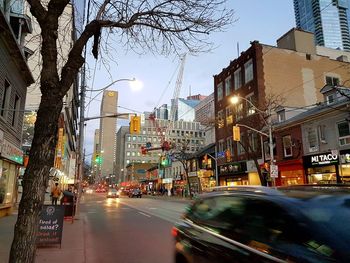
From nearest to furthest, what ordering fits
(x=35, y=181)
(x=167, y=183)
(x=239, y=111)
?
(x=35, y=181), (x=239, y=111), (x=167, y=183)

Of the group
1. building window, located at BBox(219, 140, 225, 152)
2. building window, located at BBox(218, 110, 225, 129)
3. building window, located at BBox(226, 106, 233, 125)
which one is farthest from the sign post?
building window, located at BBox(219, 140, 225, 152)

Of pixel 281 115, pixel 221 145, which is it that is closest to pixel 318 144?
pixel 281 115

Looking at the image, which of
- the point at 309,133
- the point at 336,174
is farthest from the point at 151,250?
the point at 309,133

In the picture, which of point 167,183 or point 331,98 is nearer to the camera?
point 331,98

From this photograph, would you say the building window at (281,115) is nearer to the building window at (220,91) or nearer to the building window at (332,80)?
the building window at (332,80)

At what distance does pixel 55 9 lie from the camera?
6.04m

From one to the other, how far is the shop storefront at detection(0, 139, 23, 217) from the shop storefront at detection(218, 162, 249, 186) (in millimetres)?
25592

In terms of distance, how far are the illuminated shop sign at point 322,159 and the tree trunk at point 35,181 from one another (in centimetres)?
2465

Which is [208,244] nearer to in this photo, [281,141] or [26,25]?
[26,25]

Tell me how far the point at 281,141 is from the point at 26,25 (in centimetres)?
2357

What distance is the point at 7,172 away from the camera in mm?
19766

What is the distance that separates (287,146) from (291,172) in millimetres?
2322

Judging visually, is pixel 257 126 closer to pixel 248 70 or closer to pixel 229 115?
pixel 248 70

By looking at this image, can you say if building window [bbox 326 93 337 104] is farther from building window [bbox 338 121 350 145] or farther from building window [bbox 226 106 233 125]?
building window [bbox 226 106 233 125]
